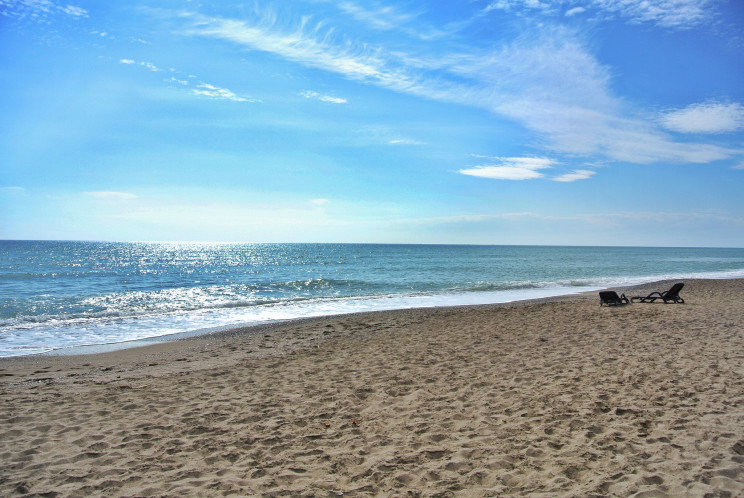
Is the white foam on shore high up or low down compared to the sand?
down

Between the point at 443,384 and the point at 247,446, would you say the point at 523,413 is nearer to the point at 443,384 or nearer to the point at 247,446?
the point at 443,384

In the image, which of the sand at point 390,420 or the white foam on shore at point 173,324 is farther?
the white foam on shore at point 173,324

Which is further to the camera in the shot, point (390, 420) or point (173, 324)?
point (173, 324)

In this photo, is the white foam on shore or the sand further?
the white foam on shore

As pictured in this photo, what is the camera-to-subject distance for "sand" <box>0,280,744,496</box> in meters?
4.07

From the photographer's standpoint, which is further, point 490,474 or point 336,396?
point 336,396

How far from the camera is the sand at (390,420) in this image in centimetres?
407

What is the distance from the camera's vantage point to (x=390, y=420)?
18.1 feet

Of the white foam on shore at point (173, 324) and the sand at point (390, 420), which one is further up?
the sand at point (390, 420)

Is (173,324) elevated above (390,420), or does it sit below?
below

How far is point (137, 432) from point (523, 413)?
4947mm

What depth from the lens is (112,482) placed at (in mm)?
4121

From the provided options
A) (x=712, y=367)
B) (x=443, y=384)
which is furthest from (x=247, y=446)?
(x=712, y=367)

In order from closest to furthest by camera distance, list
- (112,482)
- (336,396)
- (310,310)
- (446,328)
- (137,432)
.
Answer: (112,482), (137,432), (336,396), (446,328), (310,310)
